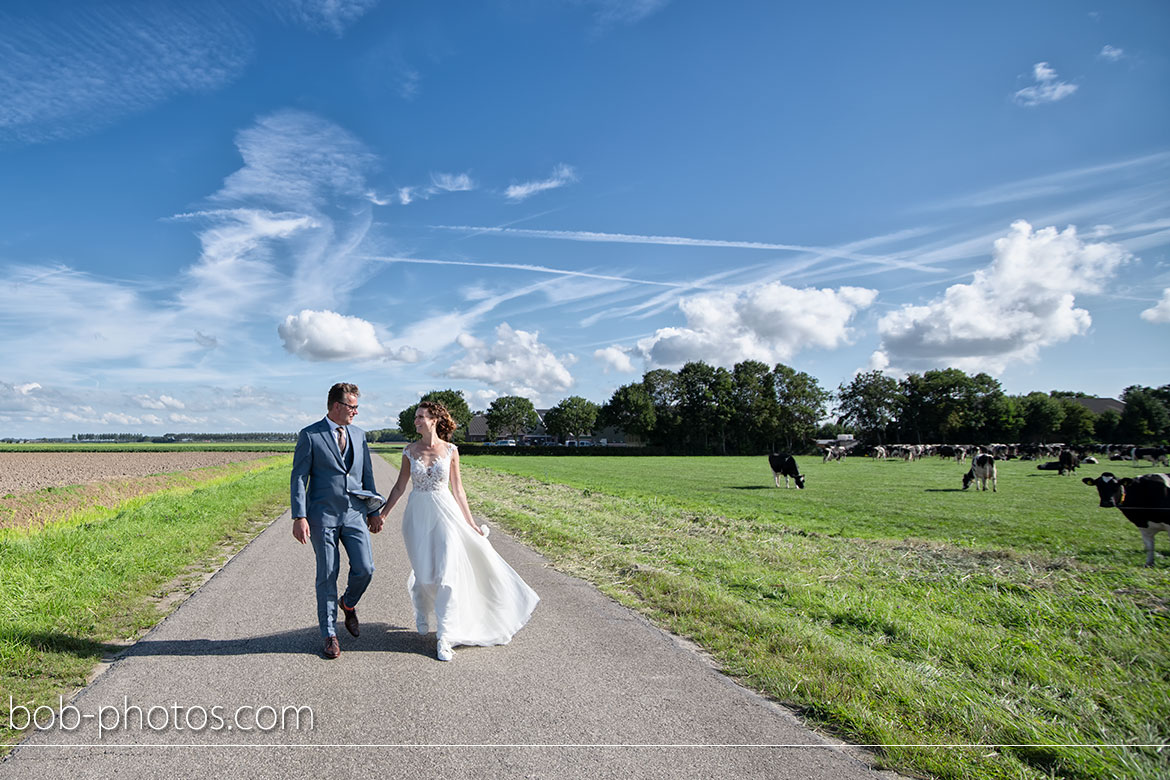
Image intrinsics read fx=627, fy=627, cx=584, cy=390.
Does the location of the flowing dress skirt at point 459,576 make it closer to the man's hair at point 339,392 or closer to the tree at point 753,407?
the man's hair at point 339,392

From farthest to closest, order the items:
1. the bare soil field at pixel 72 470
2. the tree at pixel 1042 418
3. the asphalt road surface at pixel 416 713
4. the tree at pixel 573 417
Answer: the tree at pixel 573 417, the tree at pixel 1042 418, the bare soil field at pixel 72 470, the asphalt road surface at pixel 416 713

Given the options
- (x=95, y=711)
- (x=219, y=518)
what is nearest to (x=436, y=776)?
(x=95, y=711)

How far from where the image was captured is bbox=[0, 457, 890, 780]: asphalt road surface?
3658mm

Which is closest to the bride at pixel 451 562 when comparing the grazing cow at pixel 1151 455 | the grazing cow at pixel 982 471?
the grazing cow at pixel 982 471

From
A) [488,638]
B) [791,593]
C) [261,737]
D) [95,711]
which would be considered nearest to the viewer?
[261,737]

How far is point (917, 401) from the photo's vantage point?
9375 cm

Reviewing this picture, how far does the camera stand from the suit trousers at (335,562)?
569 cm

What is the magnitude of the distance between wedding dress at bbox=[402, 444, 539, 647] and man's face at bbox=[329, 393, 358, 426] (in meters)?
0.69

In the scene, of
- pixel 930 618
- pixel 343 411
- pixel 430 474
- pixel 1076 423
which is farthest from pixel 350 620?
pixel 1076 423

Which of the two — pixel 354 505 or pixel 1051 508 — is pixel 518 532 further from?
pixel 1051 508

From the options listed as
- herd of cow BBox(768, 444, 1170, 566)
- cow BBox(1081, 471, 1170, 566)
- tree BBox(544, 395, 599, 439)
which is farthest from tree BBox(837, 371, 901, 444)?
cow BBox(1081, 471, 1170, 566)

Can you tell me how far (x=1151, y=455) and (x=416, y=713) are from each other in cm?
5196

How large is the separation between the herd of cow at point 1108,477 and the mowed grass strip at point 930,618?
76 centimetres

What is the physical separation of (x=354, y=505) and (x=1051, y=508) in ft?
66.0
